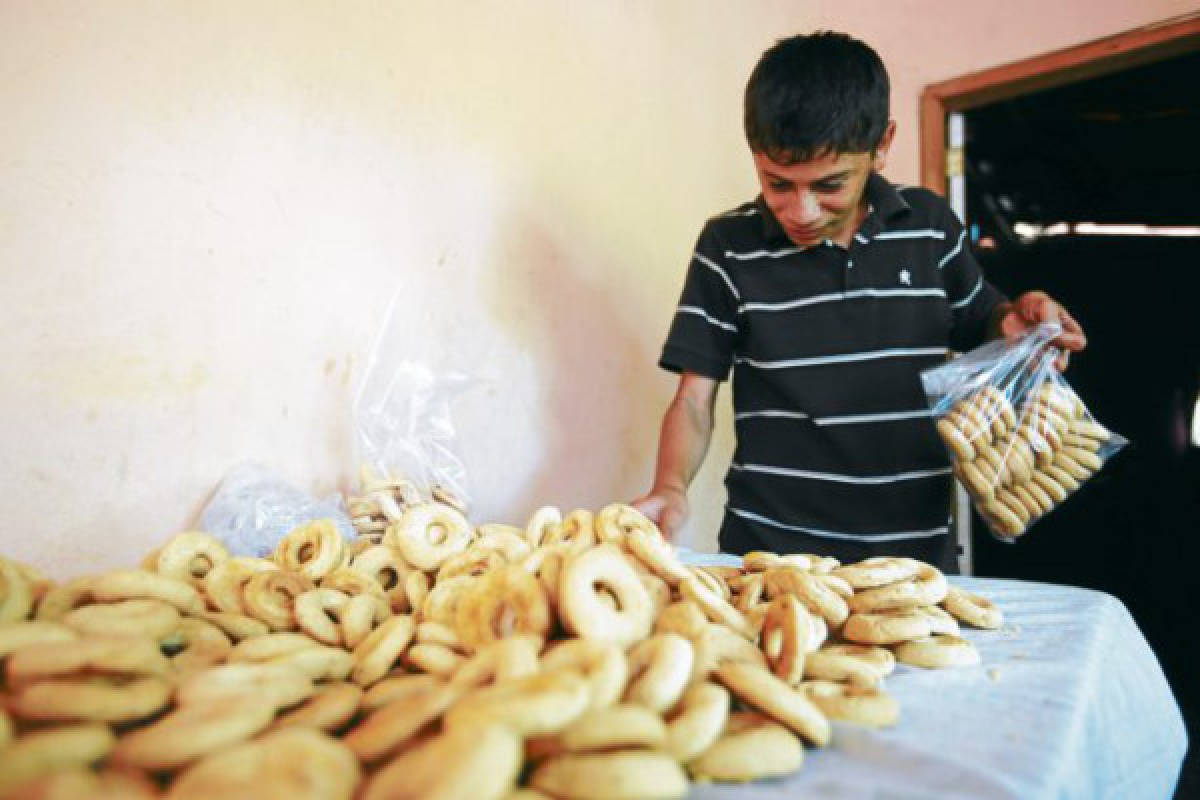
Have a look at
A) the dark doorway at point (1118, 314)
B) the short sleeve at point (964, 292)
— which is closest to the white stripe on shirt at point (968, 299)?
the short sleeve at point (964, 292)

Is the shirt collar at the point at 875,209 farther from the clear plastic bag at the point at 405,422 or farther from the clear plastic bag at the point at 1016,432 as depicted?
the clear plastic bag at the point at 405,422

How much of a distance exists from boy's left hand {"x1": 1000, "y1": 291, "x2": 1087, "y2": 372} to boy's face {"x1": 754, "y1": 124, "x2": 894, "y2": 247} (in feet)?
1.43

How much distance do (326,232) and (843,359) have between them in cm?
122

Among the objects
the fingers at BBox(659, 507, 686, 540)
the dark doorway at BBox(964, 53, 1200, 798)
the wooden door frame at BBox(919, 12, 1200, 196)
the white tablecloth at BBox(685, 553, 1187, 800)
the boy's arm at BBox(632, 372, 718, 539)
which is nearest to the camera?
the white tablecloth at BBox(685, 553, 1187, 800)

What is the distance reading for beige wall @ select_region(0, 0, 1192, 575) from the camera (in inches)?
54.3

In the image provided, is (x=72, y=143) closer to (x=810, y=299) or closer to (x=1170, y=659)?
(x=810, y=299)

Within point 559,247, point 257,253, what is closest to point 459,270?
point 559,247

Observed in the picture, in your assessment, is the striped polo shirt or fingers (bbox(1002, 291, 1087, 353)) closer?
fingers (bbox(1002, 291, 1087, 353))

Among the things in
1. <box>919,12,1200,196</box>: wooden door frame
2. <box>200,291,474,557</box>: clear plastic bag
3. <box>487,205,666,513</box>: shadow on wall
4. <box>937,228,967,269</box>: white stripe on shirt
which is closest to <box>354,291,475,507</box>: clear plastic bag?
<box>200,291,474,557</box>: clear plastic bag

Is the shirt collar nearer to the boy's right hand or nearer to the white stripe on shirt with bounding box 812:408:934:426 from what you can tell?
the white stripe on shirt with bounding box 812:408:934:426

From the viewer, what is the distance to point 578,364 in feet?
7.84

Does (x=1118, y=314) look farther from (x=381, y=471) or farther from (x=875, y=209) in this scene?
(x=381, y=471)

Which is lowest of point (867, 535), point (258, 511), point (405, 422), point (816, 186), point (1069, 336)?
point (867, 535)

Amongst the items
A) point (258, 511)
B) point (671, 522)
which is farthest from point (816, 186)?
point (258, 511)
